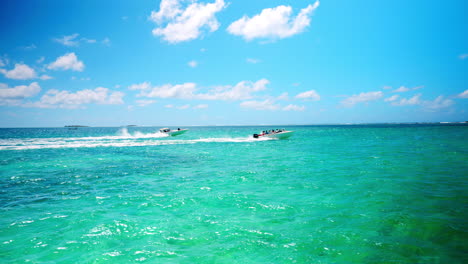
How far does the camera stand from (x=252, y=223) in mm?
7508

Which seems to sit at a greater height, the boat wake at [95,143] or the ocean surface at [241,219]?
the boat wake at [95,143]

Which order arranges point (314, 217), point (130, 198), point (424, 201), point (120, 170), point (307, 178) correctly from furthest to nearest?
point (120, 170)
point (307, 178)
point (130, 198)
point (424, 201)
point (314, 217)

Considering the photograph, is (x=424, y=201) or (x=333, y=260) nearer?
(x=333, y=260)

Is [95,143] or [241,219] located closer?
[241,219]

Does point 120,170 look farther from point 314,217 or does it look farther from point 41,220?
point 314,217

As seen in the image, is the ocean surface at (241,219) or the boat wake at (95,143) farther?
the boat wake at (95,143)

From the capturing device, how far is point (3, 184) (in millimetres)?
13844

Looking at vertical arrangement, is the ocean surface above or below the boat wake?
below

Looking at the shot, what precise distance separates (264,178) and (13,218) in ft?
36.7

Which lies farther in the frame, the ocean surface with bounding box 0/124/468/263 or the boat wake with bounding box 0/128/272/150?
the boat wake with bounding box 0/128/272/150

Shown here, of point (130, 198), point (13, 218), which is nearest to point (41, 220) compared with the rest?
point (13, 218)

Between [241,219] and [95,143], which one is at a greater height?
[95,143]

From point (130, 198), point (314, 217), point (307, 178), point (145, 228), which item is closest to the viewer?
point (145, 228)

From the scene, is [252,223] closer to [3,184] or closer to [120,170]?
[120,170]
